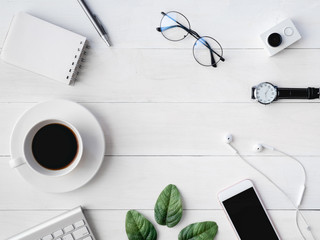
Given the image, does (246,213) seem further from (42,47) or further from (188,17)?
(42,47)

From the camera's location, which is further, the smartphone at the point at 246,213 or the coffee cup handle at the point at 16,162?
the smartphone at the point at 246,213

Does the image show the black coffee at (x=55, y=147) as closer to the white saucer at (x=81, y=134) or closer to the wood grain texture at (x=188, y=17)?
the white saucer at (x=81, y=134)

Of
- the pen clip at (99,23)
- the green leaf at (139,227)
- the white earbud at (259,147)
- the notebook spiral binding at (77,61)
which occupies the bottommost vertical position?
the green leaf at (139,227)

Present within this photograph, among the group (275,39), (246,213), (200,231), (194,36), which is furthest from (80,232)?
(275,39)

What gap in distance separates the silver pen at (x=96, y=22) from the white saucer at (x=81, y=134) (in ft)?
0.55

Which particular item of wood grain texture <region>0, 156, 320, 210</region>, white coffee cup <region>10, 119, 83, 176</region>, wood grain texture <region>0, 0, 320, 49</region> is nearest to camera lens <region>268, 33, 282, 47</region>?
wood grain texture <region>0, 0, 320, 49</region>

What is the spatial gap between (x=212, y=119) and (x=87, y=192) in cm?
34

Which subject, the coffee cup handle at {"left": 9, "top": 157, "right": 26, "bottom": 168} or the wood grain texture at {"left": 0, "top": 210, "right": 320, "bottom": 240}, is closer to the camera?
the coffee cup handle at {"left": 9, "top": 157, "right": 26, "bottom": 168}

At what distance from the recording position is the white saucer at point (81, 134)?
34.2 inches

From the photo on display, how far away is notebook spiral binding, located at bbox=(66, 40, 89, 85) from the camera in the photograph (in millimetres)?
872

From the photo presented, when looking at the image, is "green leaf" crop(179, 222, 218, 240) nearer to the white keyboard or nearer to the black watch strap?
the white keyboard

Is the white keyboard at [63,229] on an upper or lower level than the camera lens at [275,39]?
lower

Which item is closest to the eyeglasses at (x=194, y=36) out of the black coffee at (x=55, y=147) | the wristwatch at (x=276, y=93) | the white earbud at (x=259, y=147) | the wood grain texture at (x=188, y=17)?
the wood grain texture at (x=188, y=17)

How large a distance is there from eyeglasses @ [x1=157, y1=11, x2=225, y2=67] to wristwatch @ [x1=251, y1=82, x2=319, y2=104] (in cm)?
11
